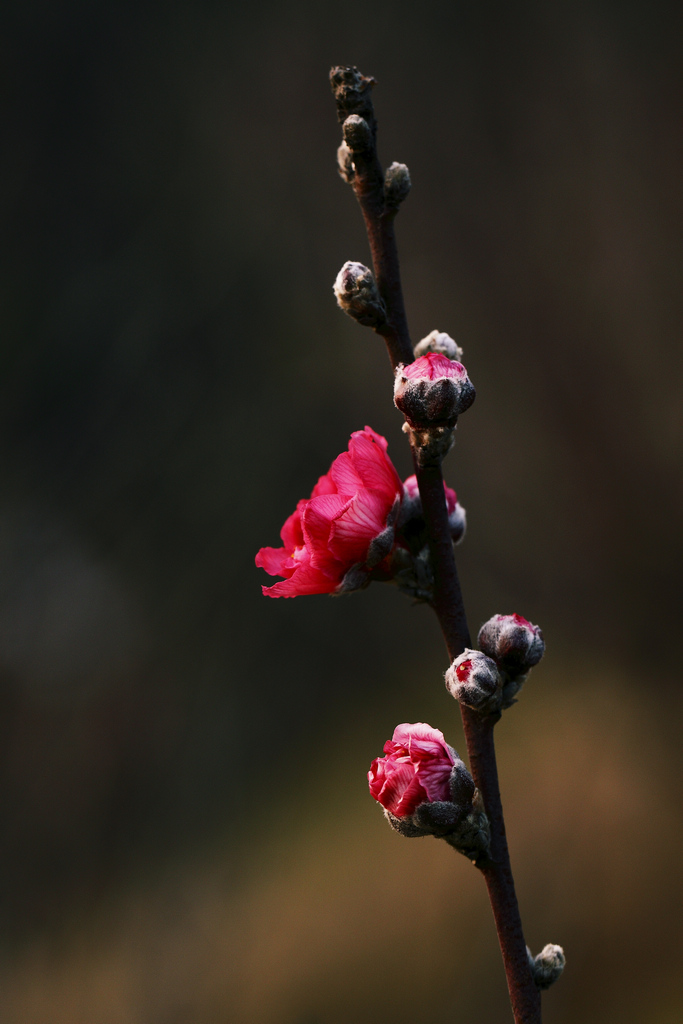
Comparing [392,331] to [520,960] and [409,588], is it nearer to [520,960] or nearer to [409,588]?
[409,588]

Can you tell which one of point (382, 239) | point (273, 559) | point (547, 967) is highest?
point (382, 239)

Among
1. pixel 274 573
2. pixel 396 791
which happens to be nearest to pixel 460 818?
pixel 396 791

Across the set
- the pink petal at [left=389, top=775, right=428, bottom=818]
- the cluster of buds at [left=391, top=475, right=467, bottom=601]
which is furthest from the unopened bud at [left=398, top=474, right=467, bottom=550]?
the pink petal at [left=389, top=775, right=428, bottom=818]

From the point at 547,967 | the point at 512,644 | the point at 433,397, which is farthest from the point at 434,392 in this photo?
the point at 547,967

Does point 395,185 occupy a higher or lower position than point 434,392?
higher

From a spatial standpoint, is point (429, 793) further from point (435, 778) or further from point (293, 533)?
point (293, 533)

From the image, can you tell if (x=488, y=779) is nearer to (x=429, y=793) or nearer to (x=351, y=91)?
(x=429, y=793)

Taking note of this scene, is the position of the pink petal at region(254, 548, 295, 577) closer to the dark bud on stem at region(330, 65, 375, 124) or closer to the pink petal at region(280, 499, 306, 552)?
the pink petal at region(280, 499, 306, 552)
